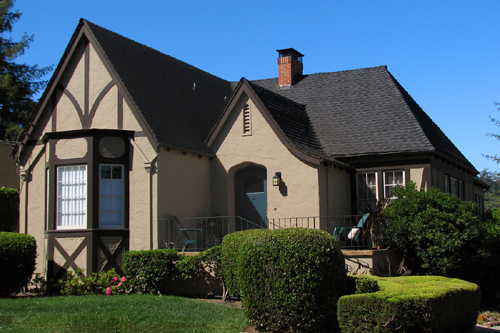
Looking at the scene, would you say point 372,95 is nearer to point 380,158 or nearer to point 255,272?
point 380,158

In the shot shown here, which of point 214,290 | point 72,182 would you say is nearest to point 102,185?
point 72,182

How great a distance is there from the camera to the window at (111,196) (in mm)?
Result: 15391

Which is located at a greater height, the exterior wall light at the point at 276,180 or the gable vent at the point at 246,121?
the gable vent at the point at 246,121

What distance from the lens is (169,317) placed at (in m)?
10.6

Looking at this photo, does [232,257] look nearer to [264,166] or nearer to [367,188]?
[264,166]

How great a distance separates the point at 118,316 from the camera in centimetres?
1056

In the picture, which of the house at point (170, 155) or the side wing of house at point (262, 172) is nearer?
the house at point (170, 155)

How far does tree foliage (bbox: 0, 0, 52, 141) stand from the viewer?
3662 cm

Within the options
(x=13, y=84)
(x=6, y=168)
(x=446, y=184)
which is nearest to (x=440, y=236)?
(x=446, y=184)

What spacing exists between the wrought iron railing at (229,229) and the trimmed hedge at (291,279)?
4123 millimetres

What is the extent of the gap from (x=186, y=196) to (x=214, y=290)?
12.3 ft

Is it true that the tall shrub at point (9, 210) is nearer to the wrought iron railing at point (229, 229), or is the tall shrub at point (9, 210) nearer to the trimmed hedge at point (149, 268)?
the wrought iron railing at point (229, 229)

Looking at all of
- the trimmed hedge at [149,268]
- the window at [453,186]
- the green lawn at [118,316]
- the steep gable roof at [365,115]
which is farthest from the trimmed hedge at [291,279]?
the window at [453,186]

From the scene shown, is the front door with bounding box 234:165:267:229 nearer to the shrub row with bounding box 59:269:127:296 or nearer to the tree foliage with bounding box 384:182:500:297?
the tree foliage with bounding box 384:182:500:297
